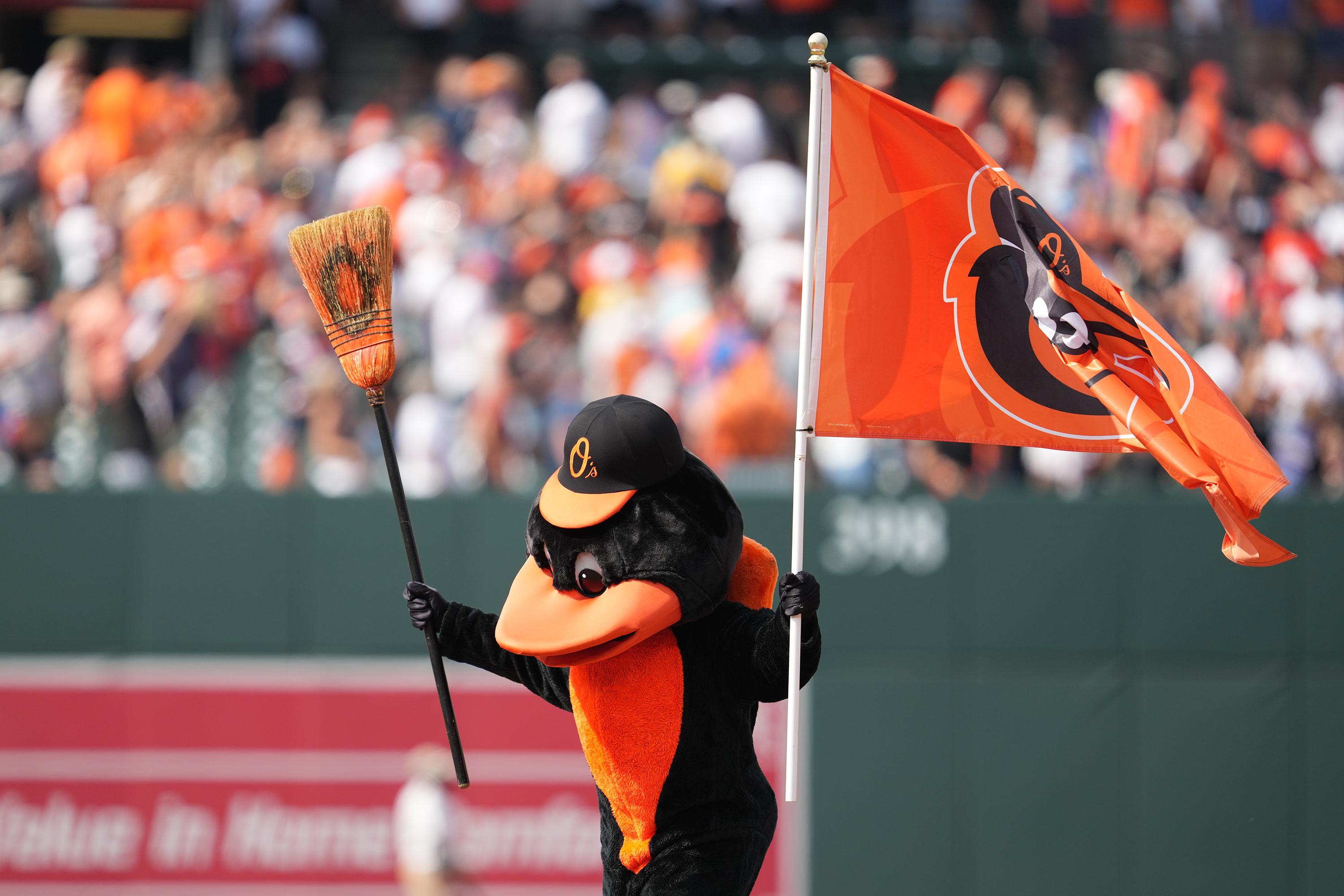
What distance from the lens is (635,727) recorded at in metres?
A: 3.84

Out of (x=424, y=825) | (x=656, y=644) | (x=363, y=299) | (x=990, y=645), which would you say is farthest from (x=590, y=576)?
(x=990, y=645)

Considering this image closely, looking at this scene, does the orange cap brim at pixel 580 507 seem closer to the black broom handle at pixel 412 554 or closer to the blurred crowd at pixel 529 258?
the black broom handle at pixel 412 554

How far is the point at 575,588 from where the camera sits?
3.79 metres

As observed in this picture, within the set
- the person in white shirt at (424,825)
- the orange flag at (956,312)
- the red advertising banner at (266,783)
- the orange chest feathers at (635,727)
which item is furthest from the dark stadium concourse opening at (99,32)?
the orange chest feathers at (635,727)

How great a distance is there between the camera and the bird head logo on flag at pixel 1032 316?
4113mm

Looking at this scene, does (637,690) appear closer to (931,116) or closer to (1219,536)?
(931,116)

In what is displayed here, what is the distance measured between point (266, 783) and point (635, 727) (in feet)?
12.4

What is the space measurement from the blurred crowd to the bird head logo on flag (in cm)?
308

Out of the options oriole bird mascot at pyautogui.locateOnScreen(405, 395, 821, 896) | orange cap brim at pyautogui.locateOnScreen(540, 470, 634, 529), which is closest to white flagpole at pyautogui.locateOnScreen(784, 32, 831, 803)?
oriole bird mascot at pyautogui.locateOnScreen(405, 395, 821, 896)

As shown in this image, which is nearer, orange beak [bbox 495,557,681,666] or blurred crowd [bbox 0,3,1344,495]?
orange beak [bbox 495,557,681,666]

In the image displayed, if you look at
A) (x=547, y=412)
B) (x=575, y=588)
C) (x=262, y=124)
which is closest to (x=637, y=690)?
(x=575, y=588)

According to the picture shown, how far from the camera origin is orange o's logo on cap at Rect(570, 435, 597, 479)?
384 cm

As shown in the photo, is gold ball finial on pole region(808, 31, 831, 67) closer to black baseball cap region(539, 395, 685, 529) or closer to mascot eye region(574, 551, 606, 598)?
black baseball cap region(539, 395, 685, 529)

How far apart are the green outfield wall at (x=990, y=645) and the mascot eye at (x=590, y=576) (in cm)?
343
